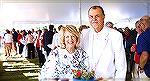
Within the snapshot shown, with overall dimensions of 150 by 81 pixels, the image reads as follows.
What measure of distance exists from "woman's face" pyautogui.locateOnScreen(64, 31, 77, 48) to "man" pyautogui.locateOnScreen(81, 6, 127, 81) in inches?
7.7

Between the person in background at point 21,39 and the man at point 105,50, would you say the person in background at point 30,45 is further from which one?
the man at point 105,50

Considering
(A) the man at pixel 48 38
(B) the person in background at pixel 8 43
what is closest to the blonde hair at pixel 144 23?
(A) the man at pixel 48 38

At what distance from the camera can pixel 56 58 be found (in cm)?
197

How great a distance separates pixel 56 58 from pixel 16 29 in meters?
1.45

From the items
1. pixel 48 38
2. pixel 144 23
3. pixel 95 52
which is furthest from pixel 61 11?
pixel 95 52

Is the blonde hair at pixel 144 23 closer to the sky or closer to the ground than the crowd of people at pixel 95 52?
closer to the sky

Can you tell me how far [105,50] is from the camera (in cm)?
220

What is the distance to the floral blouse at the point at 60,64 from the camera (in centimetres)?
194

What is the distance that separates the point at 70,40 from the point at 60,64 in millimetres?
129

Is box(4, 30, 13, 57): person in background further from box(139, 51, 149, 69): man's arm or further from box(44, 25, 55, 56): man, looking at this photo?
box(139, 51, 149, 69): man's arm

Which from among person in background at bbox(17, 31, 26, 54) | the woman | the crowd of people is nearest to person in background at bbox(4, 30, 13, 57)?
person in background at bbox(17, 31, 26, 54)

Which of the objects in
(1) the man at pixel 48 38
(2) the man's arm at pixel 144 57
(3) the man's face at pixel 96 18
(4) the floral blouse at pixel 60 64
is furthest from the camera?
(1) the man at pixel 48 38

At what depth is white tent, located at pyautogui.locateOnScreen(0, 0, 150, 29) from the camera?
3.33 meters

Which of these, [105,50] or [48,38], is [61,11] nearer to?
[48,38]
